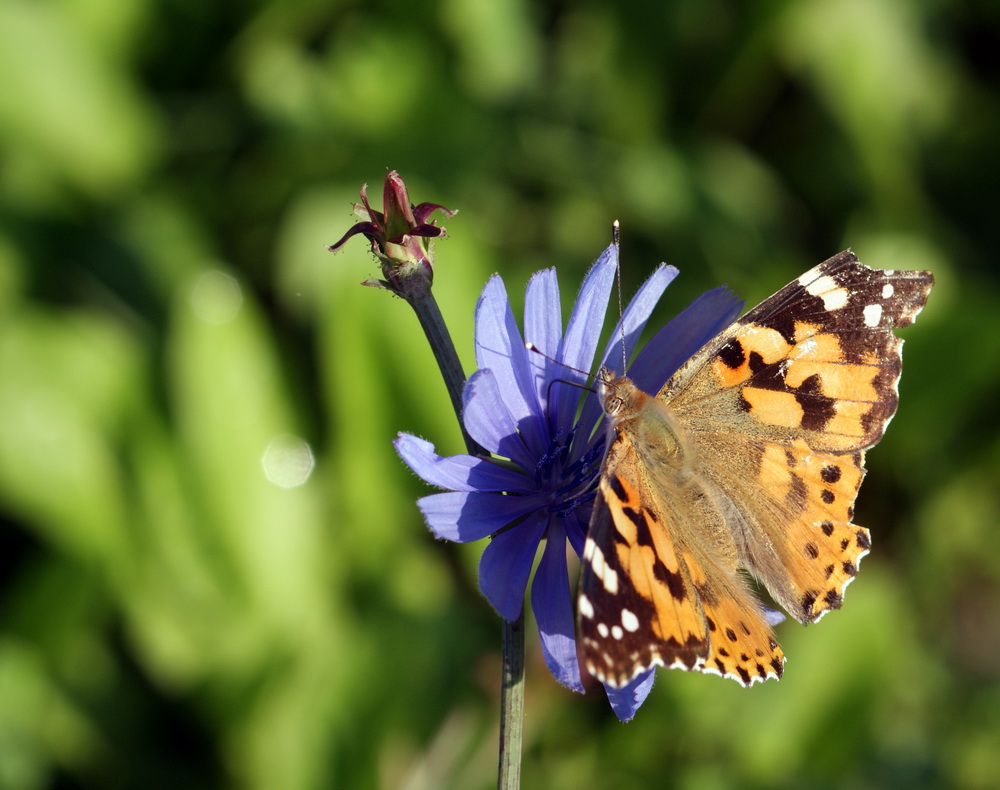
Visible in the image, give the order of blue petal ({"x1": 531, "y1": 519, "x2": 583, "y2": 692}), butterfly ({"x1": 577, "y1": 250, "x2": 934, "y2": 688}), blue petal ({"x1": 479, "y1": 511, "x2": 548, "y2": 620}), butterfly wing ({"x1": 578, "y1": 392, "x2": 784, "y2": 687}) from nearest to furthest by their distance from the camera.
Result: butterfly wing ({"x1": 578, "y1": 392, "x2": 784, "y2": 687}) → blue petal ({"x1": 479, "y1": 511, "x2": 548, "y2": 620}) → blue petal ({"x1": 531, "y1": 519, "x2": 583, "y2": 692}) → butterfly ({"x1": 577, "y1": 250, "x2": 934, "y2": 688})

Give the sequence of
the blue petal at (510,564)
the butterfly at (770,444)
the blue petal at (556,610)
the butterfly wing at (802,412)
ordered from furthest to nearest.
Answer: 1. the butterfly wing at (802,412)
2. the butterfly at (770,444)
3. the blue petal at (556,610)
4. the blue petal at (510,564)

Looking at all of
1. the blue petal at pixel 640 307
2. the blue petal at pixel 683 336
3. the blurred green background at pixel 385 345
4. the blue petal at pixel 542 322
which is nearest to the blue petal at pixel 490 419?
the blue petal at pixel 542 322

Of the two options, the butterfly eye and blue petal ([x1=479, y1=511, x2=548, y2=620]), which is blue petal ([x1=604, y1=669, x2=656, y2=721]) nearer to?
blue petal ([x1=479, y1=511, x2=548, y2=620])

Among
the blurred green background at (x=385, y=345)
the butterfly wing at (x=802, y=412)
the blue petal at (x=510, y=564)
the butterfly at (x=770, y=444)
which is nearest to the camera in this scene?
the blue petal at (x=510, y=564)

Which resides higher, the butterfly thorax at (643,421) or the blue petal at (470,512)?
the butterfly thorax at (643,421)

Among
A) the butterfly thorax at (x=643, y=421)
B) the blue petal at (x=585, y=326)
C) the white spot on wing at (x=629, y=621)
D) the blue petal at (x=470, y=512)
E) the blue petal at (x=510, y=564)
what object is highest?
the blue petal at (x=585, y=326)

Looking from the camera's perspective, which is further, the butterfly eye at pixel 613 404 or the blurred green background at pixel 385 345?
the blurred green background at pixel 385 345

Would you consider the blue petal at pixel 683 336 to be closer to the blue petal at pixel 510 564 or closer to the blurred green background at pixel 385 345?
the blue petal at pixel 510 564

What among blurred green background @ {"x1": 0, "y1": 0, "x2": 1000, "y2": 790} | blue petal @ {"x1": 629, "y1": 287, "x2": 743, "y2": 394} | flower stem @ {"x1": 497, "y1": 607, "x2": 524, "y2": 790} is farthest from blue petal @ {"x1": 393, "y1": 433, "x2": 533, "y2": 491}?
blurred green background @ {"x1": 0, "y1": 0, "x2": 1000, "y2": 790}
